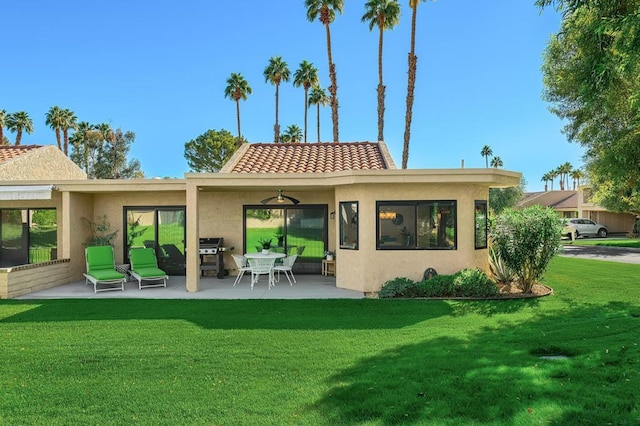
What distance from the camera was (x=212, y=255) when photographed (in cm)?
1403

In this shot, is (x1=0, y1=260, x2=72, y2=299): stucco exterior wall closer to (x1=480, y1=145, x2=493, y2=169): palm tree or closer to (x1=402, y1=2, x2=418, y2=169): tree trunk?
(x1=402, y1=2, x2=418, y2=169): tree trunk

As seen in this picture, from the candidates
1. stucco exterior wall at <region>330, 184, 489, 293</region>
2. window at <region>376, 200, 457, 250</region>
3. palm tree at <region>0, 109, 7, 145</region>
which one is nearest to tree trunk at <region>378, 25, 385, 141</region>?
stucco exterior wall at <region>330, 184, 489, 293</region>

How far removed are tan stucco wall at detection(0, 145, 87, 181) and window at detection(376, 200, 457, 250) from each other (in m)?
16.1

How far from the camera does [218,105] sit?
4156 cm

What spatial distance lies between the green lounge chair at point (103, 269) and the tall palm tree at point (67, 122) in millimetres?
34528

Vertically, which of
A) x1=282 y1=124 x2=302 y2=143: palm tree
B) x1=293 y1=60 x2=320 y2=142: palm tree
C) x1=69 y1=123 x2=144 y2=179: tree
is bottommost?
x1=69 y1=123 x2=144 y2=179: tree

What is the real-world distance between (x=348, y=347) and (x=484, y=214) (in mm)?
7303

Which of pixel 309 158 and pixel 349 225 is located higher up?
pixel 309 158

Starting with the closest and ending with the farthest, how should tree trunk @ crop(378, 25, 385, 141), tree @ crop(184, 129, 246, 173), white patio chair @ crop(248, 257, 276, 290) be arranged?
white patio chair @ crop(248, 257, 276, 290) → tree trunk @ crop(378, 25, 385, 141) → tree @ crop(184, 129, 246, 173)

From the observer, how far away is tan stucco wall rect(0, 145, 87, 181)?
17.8 metres

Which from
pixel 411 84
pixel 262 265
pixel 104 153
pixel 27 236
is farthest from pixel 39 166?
pixel 104 153

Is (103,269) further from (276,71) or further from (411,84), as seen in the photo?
(276,71)

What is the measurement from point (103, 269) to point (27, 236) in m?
4.71

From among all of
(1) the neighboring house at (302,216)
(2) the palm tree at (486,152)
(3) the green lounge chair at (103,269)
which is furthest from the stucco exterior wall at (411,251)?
(2) the palm tree at (486,152)
